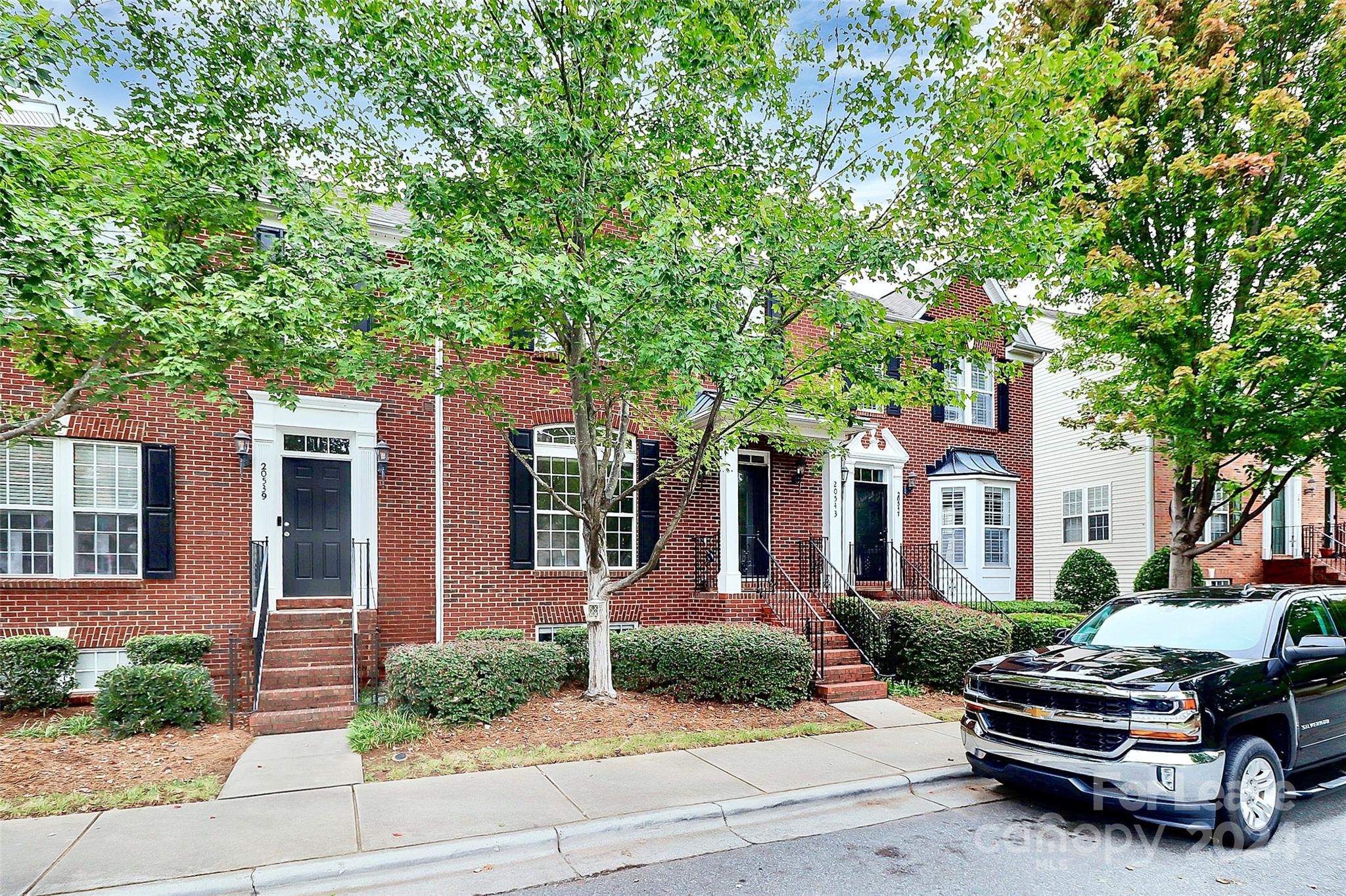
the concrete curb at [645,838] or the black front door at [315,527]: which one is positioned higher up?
the black front door at [315,527]

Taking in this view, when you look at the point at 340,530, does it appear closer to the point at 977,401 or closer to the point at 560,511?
the point at 560,511

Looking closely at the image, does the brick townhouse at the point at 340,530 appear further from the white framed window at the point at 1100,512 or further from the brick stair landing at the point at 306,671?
A: the white framed window at the point at 1100,512

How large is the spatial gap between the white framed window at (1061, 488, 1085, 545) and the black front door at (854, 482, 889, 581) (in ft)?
26.1

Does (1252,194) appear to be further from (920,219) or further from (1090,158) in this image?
(920,219)

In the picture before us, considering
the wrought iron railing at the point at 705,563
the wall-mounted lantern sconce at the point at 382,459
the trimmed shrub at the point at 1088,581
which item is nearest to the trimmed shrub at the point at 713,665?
the wrought iron railing at the point at 705,563

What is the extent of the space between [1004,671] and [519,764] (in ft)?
13.7

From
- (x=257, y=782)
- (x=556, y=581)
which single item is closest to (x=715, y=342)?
(x=257, y=782)

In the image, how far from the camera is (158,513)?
9.34 meters

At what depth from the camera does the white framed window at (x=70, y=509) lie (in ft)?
29.1

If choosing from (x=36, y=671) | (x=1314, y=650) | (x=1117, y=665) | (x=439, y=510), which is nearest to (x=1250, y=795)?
(x=1117, y=665)

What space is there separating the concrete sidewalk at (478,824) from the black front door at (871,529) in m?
7.24

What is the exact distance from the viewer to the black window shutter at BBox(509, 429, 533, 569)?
11203mm

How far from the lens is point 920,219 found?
7.84 metres

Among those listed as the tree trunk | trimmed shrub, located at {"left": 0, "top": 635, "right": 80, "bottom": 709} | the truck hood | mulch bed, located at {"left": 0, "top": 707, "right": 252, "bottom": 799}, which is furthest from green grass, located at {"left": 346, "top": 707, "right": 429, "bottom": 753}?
the truck hood
